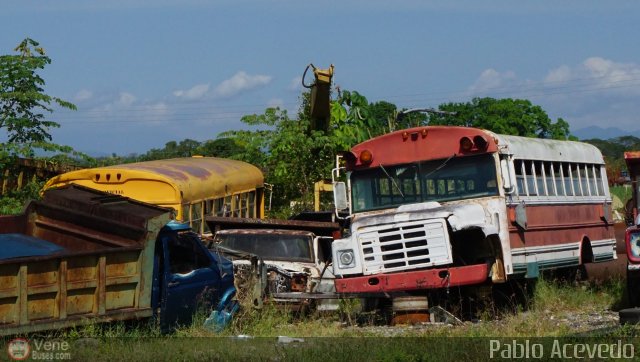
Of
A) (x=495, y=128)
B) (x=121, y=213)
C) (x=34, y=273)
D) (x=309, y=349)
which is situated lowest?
(x=309, y=349)

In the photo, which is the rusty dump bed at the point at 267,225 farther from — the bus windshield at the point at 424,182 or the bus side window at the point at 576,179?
the bus side window at the point at 576,179

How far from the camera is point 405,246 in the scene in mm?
15234

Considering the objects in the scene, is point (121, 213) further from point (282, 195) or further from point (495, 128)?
point (495, 128)

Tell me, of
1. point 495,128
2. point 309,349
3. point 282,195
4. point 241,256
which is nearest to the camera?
point 309,349

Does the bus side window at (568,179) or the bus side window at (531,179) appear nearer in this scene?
the bus side window at (531,179)

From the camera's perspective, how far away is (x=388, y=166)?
16.5 meters

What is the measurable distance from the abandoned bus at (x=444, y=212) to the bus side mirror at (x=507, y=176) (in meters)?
0.02

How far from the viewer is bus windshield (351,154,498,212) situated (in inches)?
622

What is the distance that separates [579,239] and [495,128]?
6917 centimetres

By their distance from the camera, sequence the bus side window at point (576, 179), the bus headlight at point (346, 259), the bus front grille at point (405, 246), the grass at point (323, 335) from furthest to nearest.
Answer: the bus side window at point (576, 179) < the bus headlight at point (346, 259) < the bus front grille at point (405, 246) < the grass at point (323, 335)

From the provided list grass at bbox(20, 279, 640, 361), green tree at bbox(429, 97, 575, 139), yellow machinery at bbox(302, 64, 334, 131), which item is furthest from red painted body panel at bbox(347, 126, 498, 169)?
green tree at bbox(429, 97, 575, 139)

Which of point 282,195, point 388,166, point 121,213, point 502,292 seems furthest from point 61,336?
point 282,195

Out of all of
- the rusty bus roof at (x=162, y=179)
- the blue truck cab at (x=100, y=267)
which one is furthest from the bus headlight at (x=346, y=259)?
the rusty bus roof at (x=162, y=179)

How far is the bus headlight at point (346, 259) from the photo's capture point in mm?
15531
